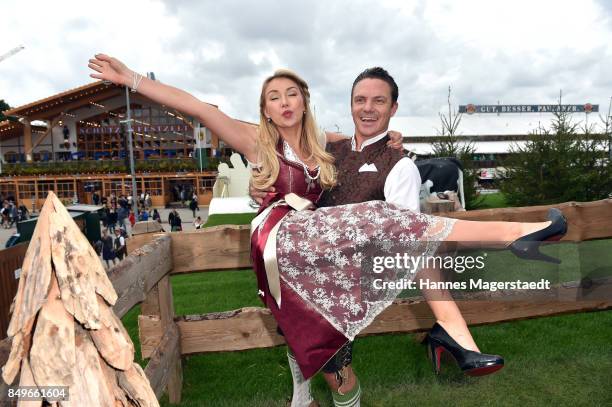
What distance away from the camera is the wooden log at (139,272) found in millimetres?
1793

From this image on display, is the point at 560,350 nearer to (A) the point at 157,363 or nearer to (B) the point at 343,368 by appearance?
(B) the point at 343,368

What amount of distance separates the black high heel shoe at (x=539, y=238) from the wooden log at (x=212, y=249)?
1.51 m

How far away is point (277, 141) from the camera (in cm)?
227

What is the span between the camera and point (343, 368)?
2098 millimetres

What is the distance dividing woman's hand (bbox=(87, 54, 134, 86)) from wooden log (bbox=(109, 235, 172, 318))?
0.83 m

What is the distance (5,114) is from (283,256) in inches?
1288

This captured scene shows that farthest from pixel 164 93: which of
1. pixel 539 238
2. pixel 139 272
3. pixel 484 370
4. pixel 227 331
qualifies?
pixel 484 370

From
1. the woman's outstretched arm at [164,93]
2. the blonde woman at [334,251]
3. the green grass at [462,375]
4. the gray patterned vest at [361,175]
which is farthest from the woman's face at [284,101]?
the green grass at [462,375]

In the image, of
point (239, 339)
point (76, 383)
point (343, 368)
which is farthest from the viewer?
point (239, 339)

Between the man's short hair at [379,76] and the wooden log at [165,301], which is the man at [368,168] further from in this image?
the wooden log at [165,301]

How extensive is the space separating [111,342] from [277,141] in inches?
55.4

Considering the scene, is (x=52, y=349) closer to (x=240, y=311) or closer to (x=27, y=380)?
(x=27, y=380)

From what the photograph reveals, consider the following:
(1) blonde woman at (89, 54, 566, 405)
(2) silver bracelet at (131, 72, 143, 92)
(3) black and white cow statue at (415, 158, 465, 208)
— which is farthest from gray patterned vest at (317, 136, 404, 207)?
(3) black and white cow statue at (415, 158, 465, 208)

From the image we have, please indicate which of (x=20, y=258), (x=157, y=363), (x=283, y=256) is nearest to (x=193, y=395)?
(x=157, y=363)
